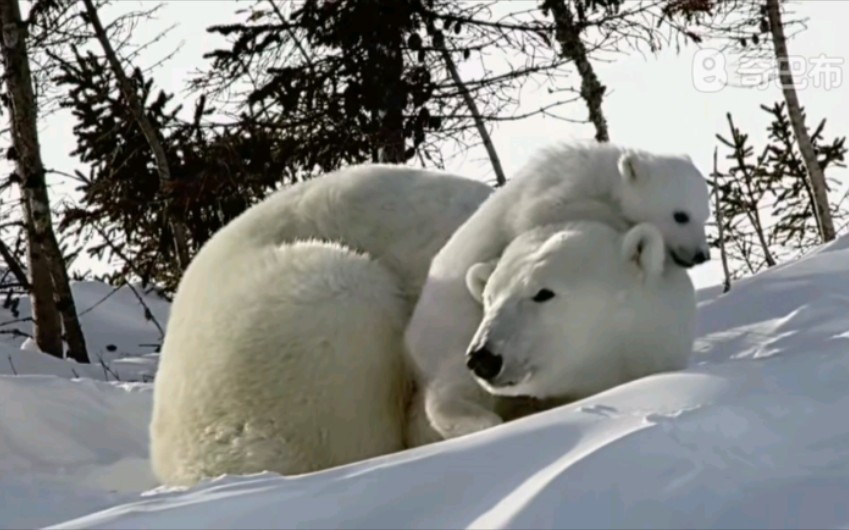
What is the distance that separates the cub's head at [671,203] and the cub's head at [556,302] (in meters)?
0.14

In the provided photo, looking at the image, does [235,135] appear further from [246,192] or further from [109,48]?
[109,48]

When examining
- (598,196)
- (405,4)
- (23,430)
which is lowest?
(23,430)

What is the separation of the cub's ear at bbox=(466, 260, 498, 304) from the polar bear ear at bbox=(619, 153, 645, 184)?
50cm

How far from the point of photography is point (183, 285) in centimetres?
480

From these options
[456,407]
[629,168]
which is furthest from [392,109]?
[456,407]

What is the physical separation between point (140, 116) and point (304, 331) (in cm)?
1100

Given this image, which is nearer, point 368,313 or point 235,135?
point 368,313

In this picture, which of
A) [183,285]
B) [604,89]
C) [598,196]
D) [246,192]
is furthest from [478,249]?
[604,89]

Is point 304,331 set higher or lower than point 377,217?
lower

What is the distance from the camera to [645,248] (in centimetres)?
371

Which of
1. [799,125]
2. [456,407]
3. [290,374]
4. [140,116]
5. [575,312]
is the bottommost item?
[799,125]

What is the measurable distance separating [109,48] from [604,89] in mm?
5710

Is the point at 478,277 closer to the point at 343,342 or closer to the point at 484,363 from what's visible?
the point at 484,363

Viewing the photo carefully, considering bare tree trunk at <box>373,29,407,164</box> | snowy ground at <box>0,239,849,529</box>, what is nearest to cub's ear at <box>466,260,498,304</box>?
snowy ground at <box>0,239,849,529</box>
